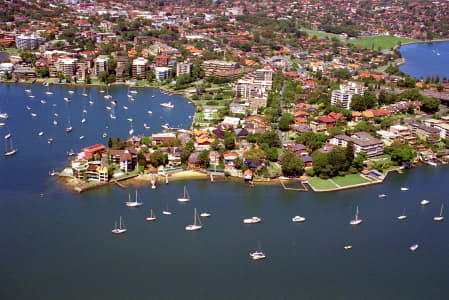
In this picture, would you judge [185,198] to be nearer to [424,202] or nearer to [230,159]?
[230,159]

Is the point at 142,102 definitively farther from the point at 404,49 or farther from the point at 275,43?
the point at 404,49

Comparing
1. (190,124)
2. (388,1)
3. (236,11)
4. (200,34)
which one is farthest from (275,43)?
(388,1)

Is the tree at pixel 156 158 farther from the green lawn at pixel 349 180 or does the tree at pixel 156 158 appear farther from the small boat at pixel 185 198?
the green lawn at pixel 349 180

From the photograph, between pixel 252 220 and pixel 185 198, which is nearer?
pixel 252 220

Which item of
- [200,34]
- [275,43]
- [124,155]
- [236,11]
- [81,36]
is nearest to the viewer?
[124,155]

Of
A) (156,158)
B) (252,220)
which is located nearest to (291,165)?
(252,220)

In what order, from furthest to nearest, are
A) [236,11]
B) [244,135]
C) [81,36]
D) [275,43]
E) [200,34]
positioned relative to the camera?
[236,11]
[200,34]
[275,43]
[81,36]
[244,135]

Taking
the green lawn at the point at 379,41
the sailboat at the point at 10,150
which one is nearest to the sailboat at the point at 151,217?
the sailboat at the point at 10,150
